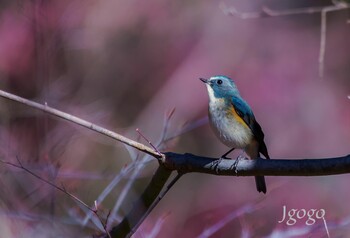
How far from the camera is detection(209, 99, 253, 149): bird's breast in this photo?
3.73 metres

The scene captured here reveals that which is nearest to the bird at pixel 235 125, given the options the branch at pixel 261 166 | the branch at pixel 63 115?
the branch at pixel 261 166

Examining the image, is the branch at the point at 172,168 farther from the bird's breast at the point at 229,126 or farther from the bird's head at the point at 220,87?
the bird's head at the point at 220,87

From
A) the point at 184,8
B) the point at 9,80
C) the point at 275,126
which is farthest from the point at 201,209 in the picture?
the point at 184,8

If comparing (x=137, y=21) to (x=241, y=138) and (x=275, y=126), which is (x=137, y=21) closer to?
(x=275, y=126)

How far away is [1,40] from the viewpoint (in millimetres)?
5191

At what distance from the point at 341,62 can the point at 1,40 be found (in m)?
3.34

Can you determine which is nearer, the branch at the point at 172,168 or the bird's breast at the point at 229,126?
the branch at the point at 172,168

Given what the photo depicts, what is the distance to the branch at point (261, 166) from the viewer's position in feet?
8.01

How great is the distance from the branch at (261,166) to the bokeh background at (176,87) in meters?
1.47

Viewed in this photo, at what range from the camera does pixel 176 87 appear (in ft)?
20.1

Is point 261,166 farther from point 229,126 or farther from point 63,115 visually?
point 229,126

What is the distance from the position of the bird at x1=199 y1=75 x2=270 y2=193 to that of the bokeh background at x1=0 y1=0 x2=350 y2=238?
607 millimetres

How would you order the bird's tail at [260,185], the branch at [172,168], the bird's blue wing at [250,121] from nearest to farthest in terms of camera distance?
the branch at [172,168], the bird's tail at [260,185], the bird's blue wing at [250,121]

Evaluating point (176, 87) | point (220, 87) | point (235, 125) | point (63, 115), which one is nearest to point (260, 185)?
point (235, 125)
